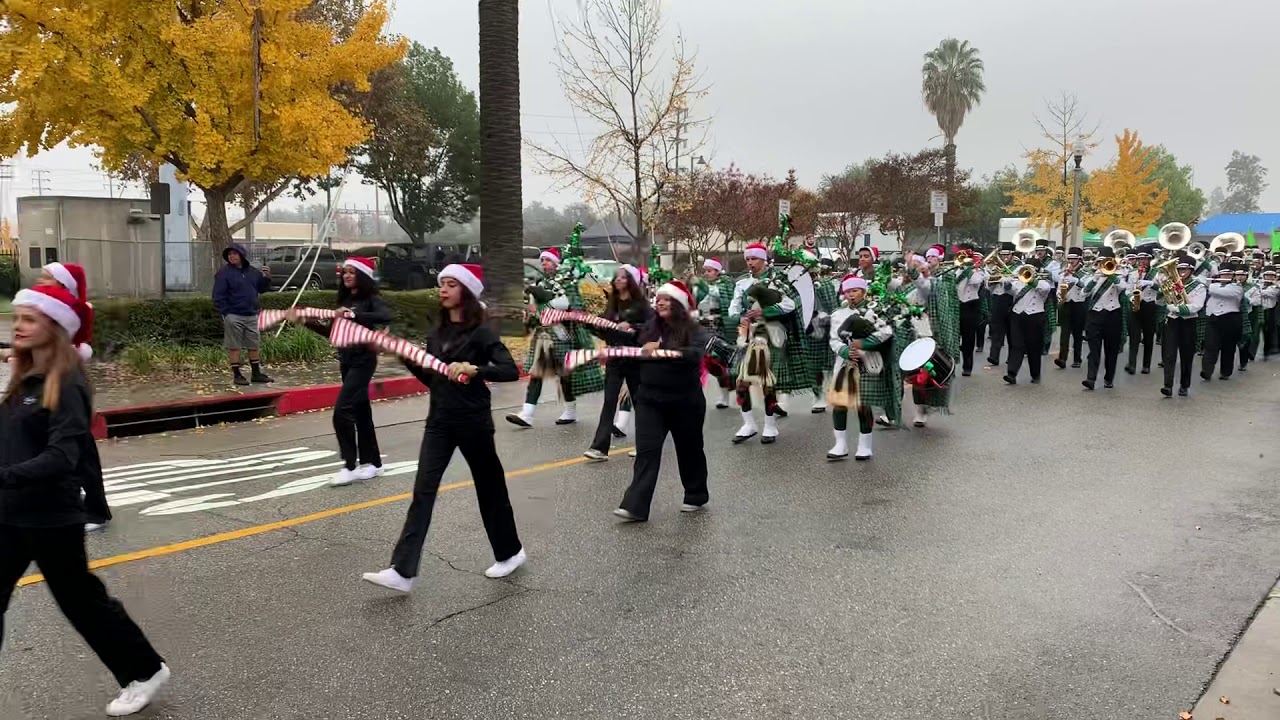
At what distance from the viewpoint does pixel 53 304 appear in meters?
3.70

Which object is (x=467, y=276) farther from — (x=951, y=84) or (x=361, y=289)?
(x=951, y=84)

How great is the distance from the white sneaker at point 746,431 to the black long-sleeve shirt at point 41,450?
655 cm

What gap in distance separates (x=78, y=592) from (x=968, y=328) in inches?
535

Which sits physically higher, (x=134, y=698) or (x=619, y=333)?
(x=619, y=333)

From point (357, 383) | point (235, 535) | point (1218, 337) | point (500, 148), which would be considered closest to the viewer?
point (235, 535)

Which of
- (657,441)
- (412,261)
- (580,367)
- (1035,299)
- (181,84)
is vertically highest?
(181,84)

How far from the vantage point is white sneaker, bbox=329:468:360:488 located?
7.59m

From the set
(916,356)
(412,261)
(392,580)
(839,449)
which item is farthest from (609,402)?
(412,261)

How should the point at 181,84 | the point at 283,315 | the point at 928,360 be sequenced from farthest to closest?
the point at 181,84
the point at 928,360
the point at 283,315

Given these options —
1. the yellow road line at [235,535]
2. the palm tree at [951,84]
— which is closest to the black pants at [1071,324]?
the yellow road line at [235,535]

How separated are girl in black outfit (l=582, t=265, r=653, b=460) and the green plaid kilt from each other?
95cm

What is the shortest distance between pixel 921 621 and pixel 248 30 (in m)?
13.0

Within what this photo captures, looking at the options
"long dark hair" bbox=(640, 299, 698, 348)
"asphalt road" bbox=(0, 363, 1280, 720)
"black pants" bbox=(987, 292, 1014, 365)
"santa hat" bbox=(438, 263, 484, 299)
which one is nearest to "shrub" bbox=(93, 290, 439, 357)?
"asphalt road" bbox=(0, 363, 1280, 720)

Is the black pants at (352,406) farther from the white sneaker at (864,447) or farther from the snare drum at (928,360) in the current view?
the snare drum at (928,360)
